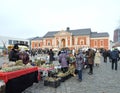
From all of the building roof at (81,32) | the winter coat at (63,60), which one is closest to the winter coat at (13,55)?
the winter coat at (63,60)

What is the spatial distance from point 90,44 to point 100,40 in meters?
4.58

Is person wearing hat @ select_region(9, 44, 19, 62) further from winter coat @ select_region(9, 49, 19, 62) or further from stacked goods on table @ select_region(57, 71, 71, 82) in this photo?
stacked goods on table @ select_region(57, 71, 71, 82)

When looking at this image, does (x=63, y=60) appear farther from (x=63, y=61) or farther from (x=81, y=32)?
(x=81, y=32)

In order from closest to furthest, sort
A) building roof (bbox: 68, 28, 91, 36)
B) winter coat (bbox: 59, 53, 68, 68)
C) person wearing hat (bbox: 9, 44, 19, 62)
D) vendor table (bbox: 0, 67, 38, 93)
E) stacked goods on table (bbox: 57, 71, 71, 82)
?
vendor table (bbox: 0, 67, 38, 93), person wearing hat (bbox: 9, 44, 19, 62), stacked goods on table (bbox: 57, 71, 71, 82), winter coat (bbox: 59, 53, 68, 68), building roof (bbox: 68, 28, 91, 36)

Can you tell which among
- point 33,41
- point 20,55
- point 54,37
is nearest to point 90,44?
point 54,37

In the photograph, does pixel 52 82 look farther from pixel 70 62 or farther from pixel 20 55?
pixel 70 62

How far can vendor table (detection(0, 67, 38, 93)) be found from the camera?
5969 millimetres

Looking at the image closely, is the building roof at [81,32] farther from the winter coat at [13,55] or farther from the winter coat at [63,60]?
the winter coat at [13,55]

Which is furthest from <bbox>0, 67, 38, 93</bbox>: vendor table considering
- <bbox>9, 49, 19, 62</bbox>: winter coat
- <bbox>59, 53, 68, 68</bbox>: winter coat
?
<bbox>59, 53, 68, 68</bbox>: winter coat

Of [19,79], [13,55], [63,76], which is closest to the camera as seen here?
[19,79]

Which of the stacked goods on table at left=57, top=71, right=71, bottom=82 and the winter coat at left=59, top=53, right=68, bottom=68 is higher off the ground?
the winter coat at left=59, top=53, right=68, bottom=68

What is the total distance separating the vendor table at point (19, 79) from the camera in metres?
5.97

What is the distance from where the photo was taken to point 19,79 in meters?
6.77

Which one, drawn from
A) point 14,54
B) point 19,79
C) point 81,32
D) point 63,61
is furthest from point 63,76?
point 81,32
